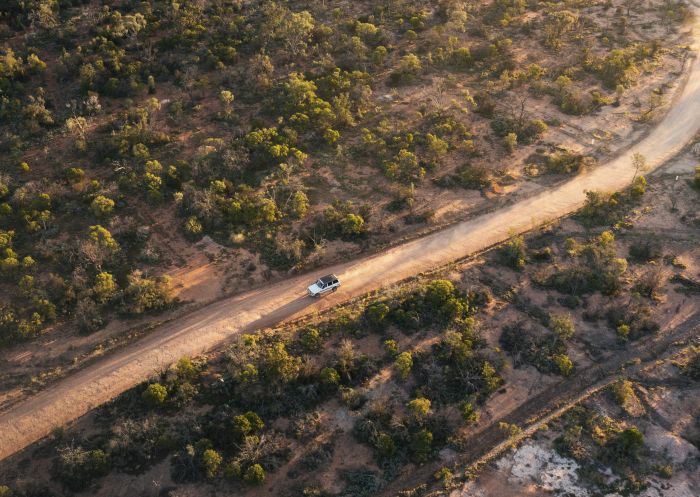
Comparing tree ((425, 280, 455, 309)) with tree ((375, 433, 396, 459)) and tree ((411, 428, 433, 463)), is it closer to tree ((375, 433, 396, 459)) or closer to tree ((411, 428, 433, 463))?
tree ((411, 428, 433, 463))

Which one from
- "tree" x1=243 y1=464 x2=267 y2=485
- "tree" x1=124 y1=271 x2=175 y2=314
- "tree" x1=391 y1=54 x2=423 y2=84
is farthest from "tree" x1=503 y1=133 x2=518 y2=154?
"tree" x1=243 y1=464 x2=267 y2=485

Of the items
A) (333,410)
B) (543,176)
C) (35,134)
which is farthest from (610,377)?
(35,134)

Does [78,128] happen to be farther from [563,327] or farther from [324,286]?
[563,327]

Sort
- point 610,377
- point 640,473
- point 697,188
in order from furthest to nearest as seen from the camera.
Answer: point 697,188, point 610,377, point 640,473

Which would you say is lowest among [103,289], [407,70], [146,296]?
[146,296]

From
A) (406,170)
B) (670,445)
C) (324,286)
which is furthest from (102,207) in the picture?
(670,445)

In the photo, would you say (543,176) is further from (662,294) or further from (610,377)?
(610,377)

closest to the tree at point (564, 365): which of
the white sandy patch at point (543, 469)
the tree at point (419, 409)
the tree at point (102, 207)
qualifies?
the white sandy patch at point (543, 469)
